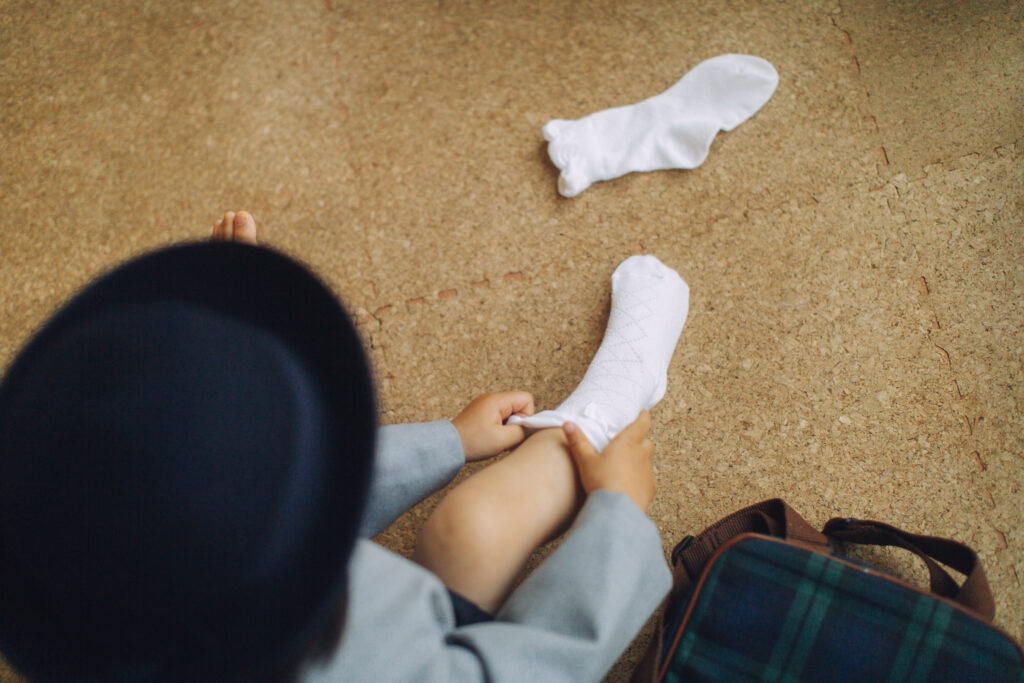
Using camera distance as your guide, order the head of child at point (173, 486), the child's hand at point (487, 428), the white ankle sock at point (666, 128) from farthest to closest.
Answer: the white ankle sock at point (666, 128), the child's hand at point (487, 428), the head of child at point (173, 486)

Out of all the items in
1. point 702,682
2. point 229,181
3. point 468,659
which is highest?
point 229,181

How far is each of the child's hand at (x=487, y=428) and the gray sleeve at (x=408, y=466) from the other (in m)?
0.04

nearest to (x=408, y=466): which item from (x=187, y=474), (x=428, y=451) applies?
(x=428, y=451)

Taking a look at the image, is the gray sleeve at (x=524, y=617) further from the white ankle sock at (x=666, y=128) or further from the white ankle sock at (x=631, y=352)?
the white ankle sock at (x=666, y=128)

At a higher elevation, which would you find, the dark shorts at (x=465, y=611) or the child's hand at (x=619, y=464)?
the child's hand at (x=619, y=464)

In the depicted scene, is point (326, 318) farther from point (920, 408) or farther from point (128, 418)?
point (920, 408)

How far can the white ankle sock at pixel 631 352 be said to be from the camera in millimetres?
694

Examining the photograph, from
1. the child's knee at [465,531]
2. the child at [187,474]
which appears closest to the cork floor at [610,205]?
the child's knee at [465,531]

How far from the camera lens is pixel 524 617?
49 cm

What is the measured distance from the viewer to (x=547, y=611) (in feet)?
1.59

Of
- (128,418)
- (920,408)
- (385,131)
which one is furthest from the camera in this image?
(385,131)

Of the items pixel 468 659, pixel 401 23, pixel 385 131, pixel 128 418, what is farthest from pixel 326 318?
pixel 401 23

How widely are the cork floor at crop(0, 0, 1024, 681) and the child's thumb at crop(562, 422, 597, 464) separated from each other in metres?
0.17

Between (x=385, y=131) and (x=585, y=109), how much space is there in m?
0.32
